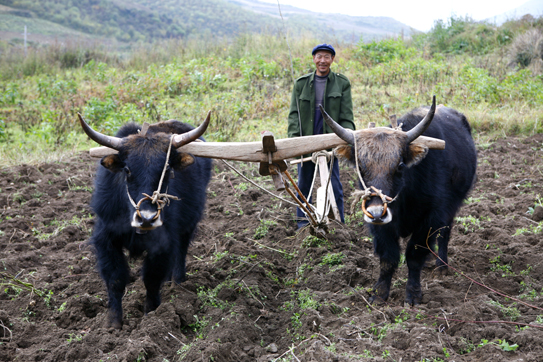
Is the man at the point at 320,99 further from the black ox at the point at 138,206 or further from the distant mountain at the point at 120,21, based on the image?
the distant mountain at the point at 120,21

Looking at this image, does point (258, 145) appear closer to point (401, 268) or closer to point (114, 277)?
point (114, 277)

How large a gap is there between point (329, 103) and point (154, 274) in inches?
126

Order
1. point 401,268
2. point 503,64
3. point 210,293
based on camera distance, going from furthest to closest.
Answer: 1. point 503,64
2. point 401,268
3. point 210,293

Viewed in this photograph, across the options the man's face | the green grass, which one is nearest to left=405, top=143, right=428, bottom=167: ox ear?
the man's face

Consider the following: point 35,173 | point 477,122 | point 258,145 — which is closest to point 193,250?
point 258,145

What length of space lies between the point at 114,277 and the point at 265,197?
353 centimetres

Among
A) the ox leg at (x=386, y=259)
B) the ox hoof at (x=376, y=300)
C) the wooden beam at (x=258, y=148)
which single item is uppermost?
the wooden beam at (x=258, y=148)

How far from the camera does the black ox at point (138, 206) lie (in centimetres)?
367

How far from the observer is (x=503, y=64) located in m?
14.8

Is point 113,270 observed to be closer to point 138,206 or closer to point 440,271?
point 138,206

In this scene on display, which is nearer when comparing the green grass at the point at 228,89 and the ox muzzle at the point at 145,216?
the ox muzzle at the point at 145,216

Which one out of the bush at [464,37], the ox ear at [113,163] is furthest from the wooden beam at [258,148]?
the bush at [464,37]

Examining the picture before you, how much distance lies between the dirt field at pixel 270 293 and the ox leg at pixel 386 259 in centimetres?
17

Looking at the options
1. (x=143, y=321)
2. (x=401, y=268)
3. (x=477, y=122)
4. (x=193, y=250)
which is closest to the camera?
(x=143, y=321)
